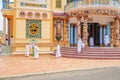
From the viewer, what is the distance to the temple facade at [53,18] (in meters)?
19.7

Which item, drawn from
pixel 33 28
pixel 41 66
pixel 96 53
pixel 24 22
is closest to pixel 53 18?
pixel 33 28

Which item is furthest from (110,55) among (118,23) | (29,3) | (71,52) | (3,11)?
(3,11)

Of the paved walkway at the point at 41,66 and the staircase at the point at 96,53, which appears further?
the staircase at the point at 96,53

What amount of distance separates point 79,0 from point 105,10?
2.57 metres

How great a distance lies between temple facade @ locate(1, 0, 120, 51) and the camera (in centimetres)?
1967

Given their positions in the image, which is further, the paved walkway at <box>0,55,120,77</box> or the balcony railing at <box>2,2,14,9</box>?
the balcony railing at <box>2,2,14,9</box>

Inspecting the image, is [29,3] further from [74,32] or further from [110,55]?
[110,55]

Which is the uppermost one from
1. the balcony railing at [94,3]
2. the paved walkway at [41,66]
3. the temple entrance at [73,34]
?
the balcony railing at [94,3]

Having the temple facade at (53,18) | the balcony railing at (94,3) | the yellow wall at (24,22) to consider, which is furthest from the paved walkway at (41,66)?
the balcony railing at (94,3)

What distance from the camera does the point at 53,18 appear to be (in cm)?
2189

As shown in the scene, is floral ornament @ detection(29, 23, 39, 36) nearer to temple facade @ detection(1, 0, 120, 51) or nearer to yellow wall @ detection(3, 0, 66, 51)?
temple facade @ detection(1, 0, 120, 51)

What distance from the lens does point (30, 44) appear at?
66.4 feet

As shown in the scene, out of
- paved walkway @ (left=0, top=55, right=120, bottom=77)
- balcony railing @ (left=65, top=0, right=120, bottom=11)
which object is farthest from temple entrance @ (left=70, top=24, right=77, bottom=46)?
paved walkway @ (left=0, top=55, right=120, bottom=77)

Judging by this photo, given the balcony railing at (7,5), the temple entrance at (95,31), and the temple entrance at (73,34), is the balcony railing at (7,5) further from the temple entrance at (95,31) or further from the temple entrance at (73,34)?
the temple entrance at (95,31)
